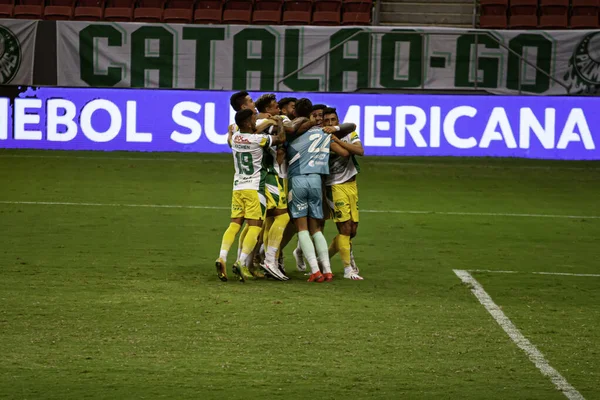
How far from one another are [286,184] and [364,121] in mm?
11032

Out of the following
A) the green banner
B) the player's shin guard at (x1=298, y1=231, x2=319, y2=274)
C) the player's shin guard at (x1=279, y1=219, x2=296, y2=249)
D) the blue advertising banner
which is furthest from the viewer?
the green banner

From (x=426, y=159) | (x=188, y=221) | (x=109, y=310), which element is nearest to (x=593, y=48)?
(x=426, y=159)

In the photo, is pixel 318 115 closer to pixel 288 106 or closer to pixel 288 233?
pixel 288 106

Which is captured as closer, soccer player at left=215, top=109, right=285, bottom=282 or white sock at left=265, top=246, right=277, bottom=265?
soccer player at left=215, top=109, right=285, bottom=282

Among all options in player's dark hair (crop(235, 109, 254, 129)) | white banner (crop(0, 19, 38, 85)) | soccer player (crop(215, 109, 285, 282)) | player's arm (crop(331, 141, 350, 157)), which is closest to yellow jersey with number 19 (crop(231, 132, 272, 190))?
soccer player (crop(215, 109, 285, 282))

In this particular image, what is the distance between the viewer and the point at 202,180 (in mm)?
17859

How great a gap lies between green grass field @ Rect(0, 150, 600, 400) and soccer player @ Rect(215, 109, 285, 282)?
15.5 inches

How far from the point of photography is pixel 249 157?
30.8ft

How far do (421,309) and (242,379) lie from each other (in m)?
2.62

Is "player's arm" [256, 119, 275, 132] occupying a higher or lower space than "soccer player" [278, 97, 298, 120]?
lower

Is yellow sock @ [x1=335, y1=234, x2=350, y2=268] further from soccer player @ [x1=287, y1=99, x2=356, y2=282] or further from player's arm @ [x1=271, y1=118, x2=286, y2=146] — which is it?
player's arm @ [x1=271, y1=118, x2=286, y2=146]

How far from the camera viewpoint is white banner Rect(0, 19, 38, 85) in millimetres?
22609

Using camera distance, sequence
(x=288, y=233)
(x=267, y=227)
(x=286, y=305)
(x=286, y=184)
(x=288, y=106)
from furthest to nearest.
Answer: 1. (x=288, y=106)
2. (x=288, y=233)
3. (x=286, y=184)
4. (x=267, y=227)
5. (x=286, y=305)

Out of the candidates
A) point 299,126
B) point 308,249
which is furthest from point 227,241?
point 299,126
